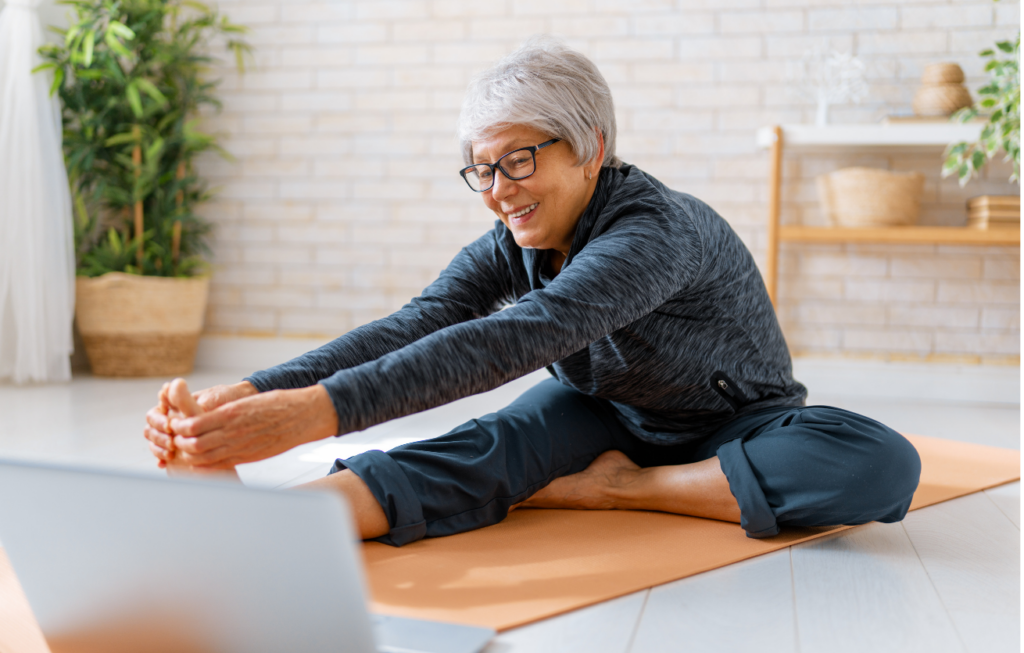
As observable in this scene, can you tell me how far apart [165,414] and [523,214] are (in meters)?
0.58

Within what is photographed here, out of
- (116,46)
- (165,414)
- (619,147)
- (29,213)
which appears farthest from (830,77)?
(29,213)

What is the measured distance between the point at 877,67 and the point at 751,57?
45cm

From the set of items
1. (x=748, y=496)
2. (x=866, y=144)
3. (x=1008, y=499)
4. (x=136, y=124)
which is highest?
(x=136, y=124)

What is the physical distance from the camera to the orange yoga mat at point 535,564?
102cm

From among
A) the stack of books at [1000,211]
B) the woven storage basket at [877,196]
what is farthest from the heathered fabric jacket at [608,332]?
the stack of books at [1000,211]

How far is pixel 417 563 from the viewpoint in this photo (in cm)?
117

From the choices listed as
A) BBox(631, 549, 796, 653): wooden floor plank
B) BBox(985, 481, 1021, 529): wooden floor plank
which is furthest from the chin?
BBox(985, 481, 1021, 529): wooden floor plank

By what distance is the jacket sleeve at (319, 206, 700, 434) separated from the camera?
934mm

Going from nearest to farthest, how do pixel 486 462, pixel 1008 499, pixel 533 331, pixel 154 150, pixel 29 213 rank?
pixel 533 331 < pixel 486 462 < pixel 1008 499 < pixel 29 213 < pixel 154 150

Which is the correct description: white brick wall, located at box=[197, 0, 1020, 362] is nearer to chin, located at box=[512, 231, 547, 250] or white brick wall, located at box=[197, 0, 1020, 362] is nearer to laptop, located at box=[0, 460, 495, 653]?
chin, located at box=[512, 231, 547, 250]

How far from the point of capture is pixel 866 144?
2938 mm

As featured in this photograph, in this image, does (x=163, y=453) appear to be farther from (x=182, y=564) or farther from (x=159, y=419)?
(x=182, y=564)

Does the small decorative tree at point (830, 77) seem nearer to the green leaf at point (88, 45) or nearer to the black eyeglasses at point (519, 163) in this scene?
the black eyeglasses at point (519, 163)

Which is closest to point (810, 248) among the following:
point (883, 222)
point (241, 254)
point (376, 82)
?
point (883, 222)
